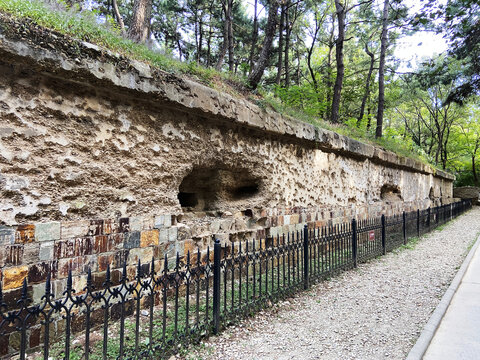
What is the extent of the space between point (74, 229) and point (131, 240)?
2.16ft

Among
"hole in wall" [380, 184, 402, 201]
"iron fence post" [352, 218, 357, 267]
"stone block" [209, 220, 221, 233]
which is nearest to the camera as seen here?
"stone block" [209, 220, 221, 233]

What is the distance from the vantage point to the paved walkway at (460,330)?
2848mm

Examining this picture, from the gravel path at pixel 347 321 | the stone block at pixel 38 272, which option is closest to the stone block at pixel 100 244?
the stone block at pixel 38 272

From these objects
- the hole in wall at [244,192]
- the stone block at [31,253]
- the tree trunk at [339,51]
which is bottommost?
the stone block at [31,253]

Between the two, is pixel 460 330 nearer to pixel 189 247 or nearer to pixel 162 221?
pixel 189 247

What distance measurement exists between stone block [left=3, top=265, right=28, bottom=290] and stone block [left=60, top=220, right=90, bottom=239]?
42cm

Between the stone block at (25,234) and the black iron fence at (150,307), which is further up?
the stone block at (25,234)

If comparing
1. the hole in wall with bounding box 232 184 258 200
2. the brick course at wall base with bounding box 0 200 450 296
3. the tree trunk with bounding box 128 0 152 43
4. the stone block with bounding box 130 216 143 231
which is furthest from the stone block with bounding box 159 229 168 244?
the tree trunk with bounding box 128 0 152 43

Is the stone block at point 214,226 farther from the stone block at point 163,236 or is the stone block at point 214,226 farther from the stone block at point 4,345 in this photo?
the stone block at point 4,345

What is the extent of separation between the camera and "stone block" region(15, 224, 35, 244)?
8.87 feet

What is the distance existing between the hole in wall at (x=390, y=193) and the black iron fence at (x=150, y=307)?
18.3 ft

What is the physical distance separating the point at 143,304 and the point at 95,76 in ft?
8.68

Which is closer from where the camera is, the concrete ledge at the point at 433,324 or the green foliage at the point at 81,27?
the concrete ledge at the point at 433,324

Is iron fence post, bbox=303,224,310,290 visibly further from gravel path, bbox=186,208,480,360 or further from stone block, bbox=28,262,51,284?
stone block, bbox=28,262,51,284
